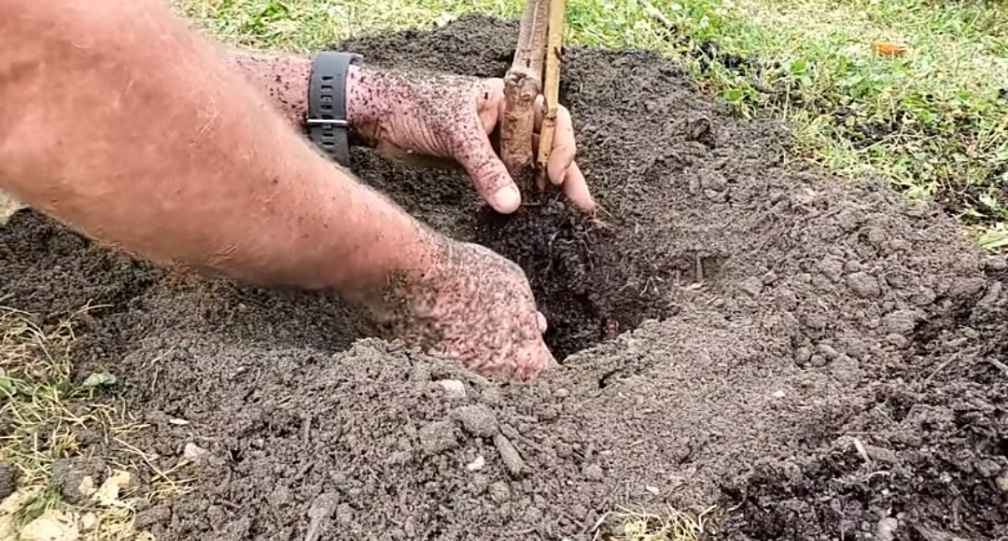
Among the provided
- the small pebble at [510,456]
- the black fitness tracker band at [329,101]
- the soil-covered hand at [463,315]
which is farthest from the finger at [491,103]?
the small pebble at [510,456]

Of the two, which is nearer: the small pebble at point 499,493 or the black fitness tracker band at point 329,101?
the small pebble at point 499,493

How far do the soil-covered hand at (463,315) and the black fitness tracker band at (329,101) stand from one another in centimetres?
53

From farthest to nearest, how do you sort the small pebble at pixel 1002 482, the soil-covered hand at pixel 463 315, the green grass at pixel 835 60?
1. the green grass at pixel 835 60
2. the soil-covered hand at pixel 463 315
3. the small pebble at pixel 1002 482

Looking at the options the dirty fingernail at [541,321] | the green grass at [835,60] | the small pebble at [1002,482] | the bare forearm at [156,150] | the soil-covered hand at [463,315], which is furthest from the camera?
the green grass at [835,60]

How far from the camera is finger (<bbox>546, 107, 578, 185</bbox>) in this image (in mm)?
2611

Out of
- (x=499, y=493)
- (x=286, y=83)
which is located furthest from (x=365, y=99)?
(x=499, y=493)

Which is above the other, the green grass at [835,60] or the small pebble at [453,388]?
the small pebble at [453,388]

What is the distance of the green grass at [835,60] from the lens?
113 inches

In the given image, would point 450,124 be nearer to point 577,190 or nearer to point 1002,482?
point 577,190

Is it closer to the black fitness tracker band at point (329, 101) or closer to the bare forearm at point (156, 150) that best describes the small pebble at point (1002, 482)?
the bare forearm at point (156, 150)

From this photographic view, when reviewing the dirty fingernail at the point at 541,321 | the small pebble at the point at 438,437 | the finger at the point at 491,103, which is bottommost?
the dirty fingernail at the point at 541,321

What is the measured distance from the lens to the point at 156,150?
1.60m

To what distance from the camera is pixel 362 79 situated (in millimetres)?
2637

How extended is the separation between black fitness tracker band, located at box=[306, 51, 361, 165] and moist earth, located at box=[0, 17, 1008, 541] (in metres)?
0.21
